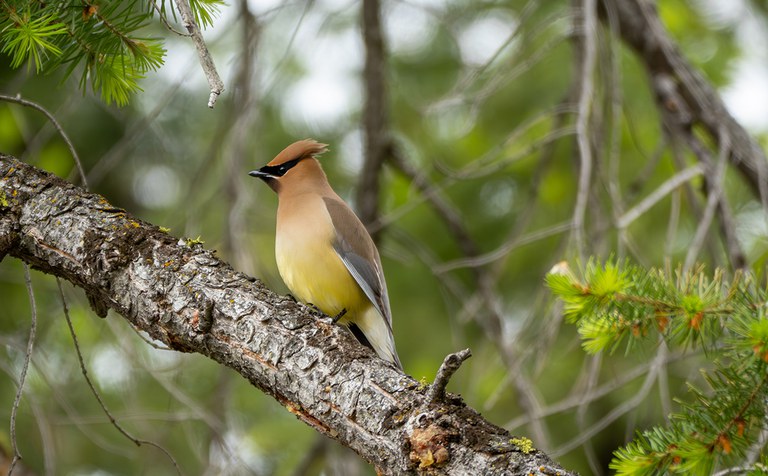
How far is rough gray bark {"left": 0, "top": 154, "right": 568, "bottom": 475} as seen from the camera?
6.68 feet

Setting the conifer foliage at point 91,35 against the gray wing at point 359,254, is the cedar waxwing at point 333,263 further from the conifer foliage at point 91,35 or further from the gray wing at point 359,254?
the conifer foliage at point 91,35

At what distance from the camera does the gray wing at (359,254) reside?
4.02 m

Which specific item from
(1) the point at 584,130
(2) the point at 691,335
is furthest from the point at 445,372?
(1) the point at 584,130

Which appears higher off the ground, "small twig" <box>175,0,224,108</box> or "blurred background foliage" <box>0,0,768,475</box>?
"blurred background foliage" <box>0,0,768,475</box>

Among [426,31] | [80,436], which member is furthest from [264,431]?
[426,31]

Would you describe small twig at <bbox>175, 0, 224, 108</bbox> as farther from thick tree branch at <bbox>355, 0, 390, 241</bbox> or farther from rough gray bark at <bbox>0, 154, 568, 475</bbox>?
thick tree branch at <bbox>355, 0, 390, 241</bbox>

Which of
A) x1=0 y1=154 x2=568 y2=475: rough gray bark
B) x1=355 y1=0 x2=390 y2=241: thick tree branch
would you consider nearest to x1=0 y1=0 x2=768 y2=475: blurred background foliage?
x1=355 y1=0 x2=390 y2=241: thick tree branch

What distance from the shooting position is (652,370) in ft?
9.78

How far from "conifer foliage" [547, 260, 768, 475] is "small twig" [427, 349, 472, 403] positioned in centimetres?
41

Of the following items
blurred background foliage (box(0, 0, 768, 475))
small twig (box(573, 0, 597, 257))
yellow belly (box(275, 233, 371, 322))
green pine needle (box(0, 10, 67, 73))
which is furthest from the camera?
blurred background foliage (box(0, 0, 768, 475))

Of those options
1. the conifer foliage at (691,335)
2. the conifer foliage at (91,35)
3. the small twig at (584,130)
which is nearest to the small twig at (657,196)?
the small twig at (584,130)

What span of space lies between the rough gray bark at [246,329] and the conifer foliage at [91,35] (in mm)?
329

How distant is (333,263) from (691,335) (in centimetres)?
194

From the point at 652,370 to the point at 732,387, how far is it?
811mm
